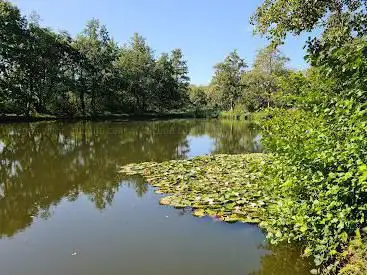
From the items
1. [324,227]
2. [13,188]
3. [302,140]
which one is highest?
[302,140]

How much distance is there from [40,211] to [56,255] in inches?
108

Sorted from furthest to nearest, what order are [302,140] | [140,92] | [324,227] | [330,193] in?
[140,92], [302,140], [324,227], [330,193]

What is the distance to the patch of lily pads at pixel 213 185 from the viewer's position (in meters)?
7.57

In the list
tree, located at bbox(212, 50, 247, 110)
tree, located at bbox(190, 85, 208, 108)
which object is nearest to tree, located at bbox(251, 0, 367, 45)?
tree, located at bbox(212, 50, 247, 110)

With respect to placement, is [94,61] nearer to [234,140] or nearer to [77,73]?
[77,73]

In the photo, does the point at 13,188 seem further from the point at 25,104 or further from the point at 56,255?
the point at 25,104

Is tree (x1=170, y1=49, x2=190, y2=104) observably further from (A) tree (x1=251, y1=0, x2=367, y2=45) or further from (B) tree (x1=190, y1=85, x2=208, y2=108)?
(A) tree (x1=251, y1=0, x2=367, y2=45)

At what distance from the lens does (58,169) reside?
44.7 feet

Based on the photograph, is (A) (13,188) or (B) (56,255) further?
(A) (13,188)

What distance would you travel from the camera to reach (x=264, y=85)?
2233 inches

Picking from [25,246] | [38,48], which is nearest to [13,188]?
[25,246]

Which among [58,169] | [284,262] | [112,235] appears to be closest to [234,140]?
[58,169]

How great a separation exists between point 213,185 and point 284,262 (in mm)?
4235

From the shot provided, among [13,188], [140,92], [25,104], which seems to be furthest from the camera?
[140,92]
